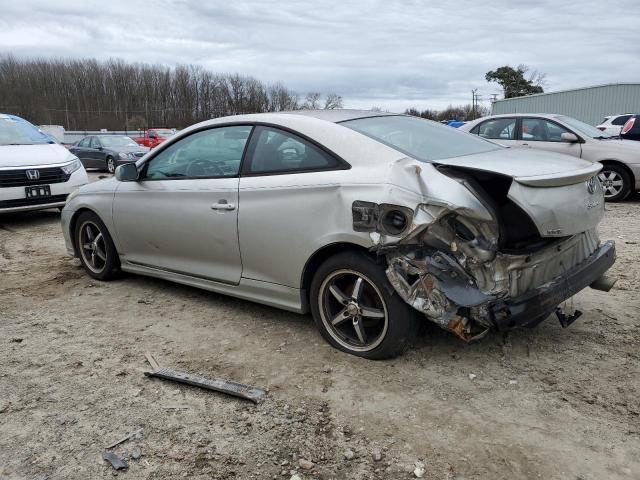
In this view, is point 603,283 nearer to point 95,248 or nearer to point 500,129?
point 95,248

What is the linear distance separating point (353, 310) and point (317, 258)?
42cm

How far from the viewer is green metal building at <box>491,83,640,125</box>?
34219mm

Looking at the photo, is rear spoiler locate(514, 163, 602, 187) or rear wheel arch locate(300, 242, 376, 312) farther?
rear wheel arch locate(300, 242, 376, 312)

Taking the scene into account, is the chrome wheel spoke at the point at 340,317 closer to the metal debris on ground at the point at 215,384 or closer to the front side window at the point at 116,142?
the metal debris on ground at the point at 215,384

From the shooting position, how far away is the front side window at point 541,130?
31.0 feet

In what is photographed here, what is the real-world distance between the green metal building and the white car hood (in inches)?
1382

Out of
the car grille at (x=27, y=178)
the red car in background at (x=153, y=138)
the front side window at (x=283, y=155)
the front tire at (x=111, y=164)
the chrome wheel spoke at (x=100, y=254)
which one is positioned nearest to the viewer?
the front side window at (x=283, y=155)

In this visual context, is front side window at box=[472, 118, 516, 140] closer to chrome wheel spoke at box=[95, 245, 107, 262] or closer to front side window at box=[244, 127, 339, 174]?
front side window at box=[244, 127, 339, 174]

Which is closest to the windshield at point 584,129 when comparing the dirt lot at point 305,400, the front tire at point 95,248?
the dirt lot at point 305,400

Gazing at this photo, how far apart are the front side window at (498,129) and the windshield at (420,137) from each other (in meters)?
6.09

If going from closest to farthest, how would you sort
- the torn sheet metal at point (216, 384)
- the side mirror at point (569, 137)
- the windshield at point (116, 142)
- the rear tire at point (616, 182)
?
the torn sheet metal at point (216, 384), the rear tire at point (616, 182), the side mirror at point (569, 137), the windshield at point (116, 142)

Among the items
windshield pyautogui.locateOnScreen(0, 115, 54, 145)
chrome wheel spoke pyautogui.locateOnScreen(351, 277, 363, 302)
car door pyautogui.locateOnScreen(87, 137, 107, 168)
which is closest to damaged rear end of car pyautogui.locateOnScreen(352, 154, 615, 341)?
chrome wheel spoke pyautogui.locateOnScreen(351, 277, 363, 302)

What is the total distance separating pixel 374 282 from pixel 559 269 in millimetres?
1115

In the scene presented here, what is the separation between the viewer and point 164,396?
Answer: 3.05 m
